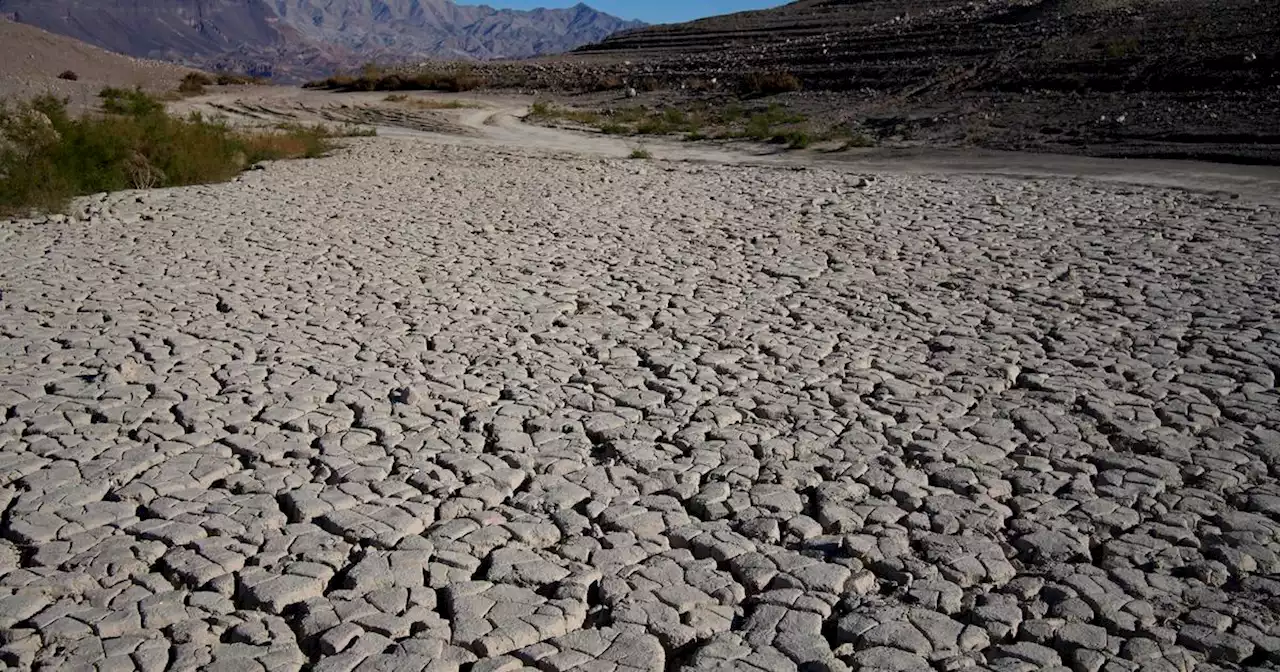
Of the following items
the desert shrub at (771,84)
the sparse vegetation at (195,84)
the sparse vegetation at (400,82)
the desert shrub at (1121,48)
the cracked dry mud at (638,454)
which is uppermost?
the desert shrub at (1121,48)

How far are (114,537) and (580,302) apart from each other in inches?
152

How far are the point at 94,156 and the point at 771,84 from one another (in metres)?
19.7

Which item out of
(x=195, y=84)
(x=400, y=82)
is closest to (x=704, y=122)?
(x=400, y=82)

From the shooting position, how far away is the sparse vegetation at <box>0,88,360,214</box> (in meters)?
10.3

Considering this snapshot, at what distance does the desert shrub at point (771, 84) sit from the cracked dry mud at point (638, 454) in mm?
19854

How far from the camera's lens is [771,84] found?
2830cm

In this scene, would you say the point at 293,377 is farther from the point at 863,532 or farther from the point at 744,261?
the point at 744,261

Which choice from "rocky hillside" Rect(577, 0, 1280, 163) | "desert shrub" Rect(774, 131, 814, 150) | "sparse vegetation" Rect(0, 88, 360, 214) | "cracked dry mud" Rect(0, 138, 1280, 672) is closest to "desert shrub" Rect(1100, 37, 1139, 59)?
"rocky hillside" Rect(577, 0, 1280, 163)

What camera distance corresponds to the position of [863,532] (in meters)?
3.97

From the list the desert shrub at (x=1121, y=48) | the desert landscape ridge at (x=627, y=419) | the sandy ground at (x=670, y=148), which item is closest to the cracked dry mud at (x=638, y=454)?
the desert landscape ridge at (x=627, y=419)

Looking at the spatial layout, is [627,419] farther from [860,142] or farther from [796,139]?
[796,139]

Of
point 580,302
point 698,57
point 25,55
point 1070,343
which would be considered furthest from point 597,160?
point 25,55

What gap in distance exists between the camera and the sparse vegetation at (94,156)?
10.3 m

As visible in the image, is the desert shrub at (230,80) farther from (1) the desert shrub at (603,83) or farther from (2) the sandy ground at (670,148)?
(1) the desert shrub at (603,83)
